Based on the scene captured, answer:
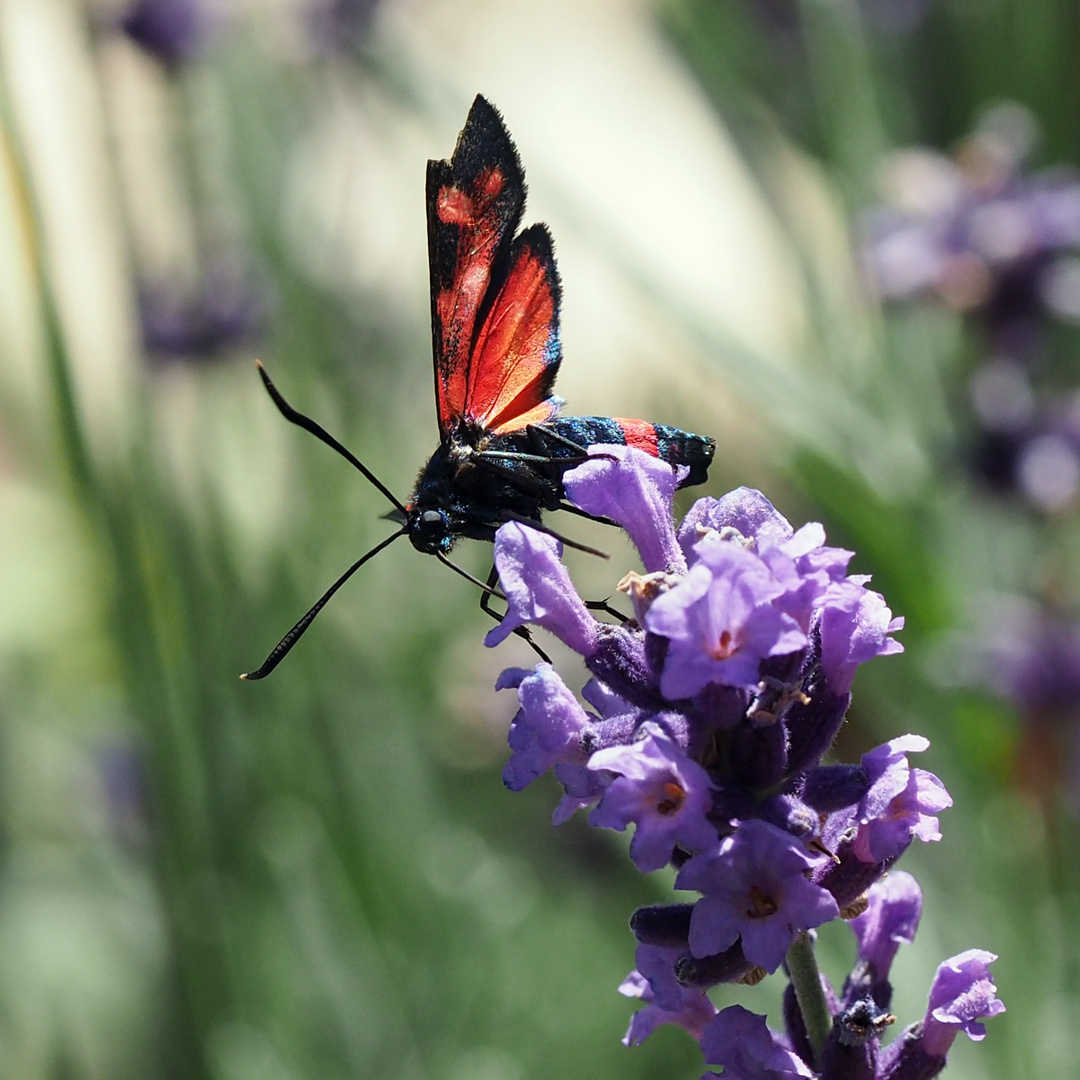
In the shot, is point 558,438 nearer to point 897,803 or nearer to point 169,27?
point 897,803

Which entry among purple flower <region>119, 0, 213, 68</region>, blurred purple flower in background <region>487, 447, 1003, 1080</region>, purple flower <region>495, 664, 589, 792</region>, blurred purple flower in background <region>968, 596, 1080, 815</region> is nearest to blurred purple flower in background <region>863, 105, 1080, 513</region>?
blurred purple flower in background <region>968, 596, 1080, 815</region>

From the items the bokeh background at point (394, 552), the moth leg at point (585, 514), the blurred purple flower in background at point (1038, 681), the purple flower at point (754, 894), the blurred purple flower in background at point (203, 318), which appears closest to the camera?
the purple flower at point (754, 894)

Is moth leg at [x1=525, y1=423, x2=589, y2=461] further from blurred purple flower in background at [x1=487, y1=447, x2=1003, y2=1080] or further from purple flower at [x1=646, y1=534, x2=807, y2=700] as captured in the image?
purple flower at [x1=646, y1=534, x2=807, y2=700]

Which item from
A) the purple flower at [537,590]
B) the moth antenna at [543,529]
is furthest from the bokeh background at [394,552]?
the purple flower at [537,590]

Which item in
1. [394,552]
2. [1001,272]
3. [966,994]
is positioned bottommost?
[966,994]

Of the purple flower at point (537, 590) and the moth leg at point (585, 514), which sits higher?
the moth leg at point (585, 514)

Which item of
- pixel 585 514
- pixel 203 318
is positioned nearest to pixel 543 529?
pixel 585 514

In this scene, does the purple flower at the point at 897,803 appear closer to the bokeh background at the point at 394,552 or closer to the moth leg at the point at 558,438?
the moth leg at the point at 558,438
